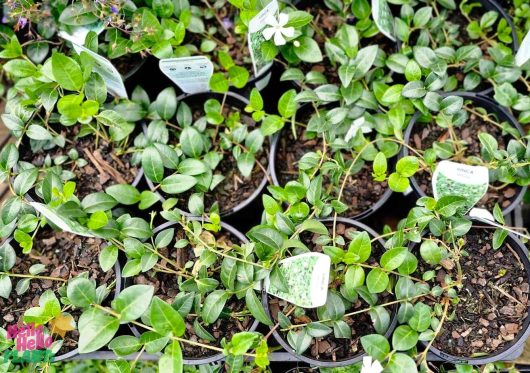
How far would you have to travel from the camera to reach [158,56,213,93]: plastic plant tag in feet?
3.93

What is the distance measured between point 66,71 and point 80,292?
1.56 feet

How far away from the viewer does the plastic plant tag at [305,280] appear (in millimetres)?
969

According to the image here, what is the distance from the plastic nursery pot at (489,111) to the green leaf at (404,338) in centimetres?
34

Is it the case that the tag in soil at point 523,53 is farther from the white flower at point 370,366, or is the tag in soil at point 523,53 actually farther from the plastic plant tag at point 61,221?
the plastic plant tag at point 61,221

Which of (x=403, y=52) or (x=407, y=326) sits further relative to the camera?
(x=403, y=52)

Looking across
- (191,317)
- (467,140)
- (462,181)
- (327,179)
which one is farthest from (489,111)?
(191,317)

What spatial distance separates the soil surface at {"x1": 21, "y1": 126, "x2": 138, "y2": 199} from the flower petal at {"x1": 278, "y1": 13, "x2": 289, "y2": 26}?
525 mm

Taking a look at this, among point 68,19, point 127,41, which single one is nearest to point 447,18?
point 127,41

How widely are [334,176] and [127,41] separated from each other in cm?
64

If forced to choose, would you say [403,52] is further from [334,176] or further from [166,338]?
[166,338]

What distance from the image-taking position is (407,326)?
106 centimetres

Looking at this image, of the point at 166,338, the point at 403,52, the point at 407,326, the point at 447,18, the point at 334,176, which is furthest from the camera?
the point at 447,18

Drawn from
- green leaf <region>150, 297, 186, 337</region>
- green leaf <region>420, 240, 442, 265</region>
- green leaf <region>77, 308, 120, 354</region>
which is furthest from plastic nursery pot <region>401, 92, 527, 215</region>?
green leaf <region>77, 308, 120, 354</region>

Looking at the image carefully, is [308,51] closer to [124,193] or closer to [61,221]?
[124,193]
